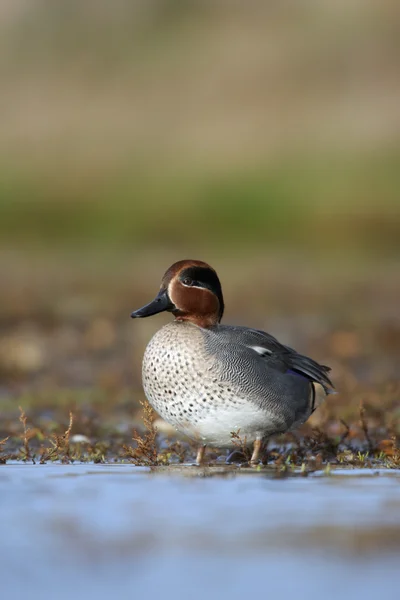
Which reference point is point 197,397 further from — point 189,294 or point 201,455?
point 189,294

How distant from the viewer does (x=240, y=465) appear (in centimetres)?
621

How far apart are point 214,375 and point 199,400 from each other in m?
0.15

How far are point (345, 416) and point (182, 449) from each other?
198cm

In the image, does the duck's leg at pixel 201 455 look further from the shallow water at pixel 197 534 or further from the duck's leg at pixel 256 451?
the shallow water at pixel 197 534

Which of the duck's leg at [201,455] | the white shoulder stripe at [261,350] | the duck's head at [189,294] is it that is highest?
the duck's head at [189,294]

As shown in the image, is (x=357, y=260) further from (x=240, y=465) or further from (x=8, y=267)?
(x=240, y=465)

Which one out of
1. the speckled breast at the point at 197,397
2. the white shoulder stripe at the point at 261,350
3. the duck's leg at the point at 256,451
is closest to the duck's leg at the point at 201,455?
the speckled breast at the point at 197,397

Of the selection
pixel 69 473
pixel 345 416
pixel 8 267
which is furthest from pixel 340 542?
pixel 8 267

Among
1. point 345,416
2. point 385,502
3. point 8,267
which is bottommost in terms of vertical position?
point 8,267

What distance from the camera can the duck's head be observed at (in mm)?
6578

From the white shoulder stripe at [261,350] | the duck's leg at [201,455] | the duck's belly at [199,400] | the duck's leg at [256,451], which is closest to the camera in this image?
the duck's belly at [199,400]

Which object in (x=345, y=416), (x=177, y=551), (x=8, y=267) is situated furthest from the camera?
(x=8, y=267)

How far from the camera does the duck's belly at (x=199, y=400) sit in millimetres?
6098

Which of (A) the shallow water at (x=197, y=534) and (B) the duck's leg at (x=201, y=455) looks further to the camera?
(B) the duck's leg at (x=201, y=455)
